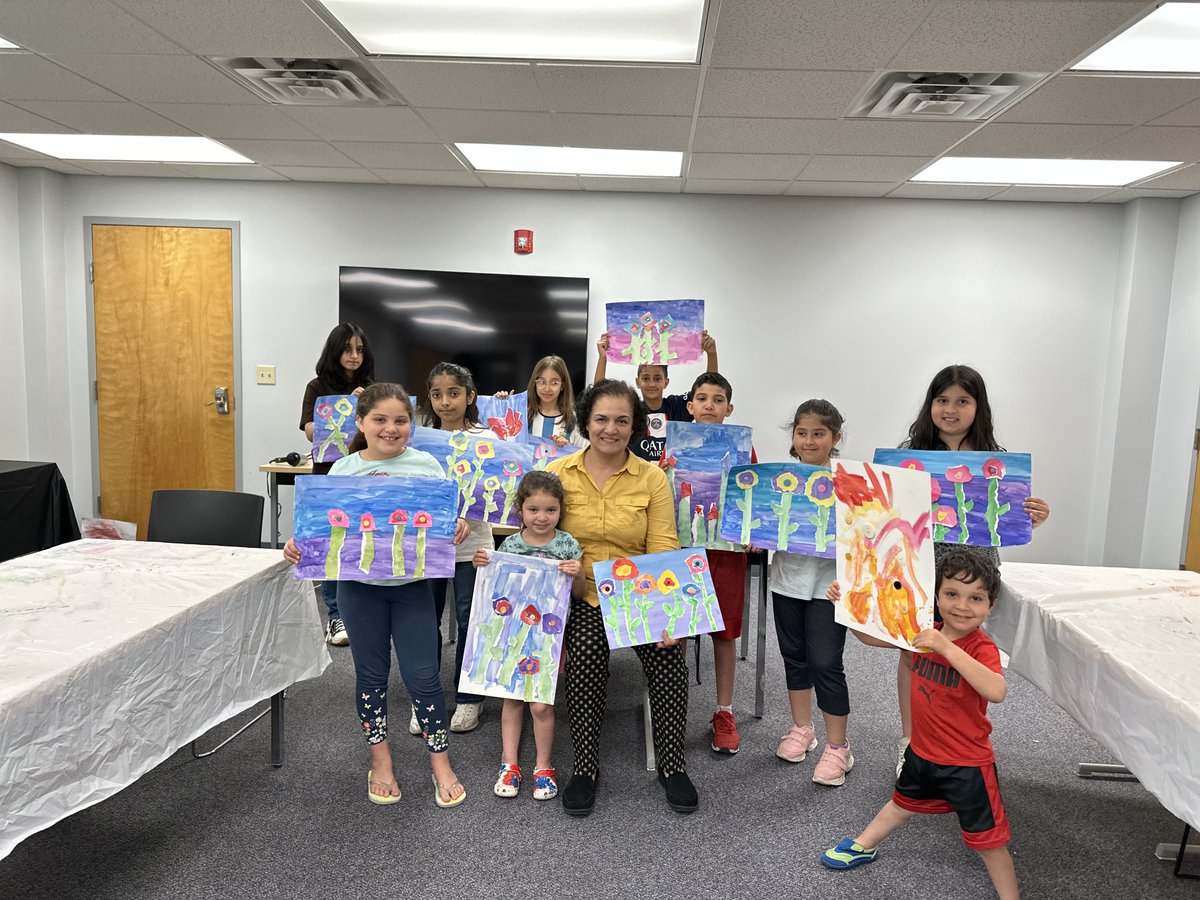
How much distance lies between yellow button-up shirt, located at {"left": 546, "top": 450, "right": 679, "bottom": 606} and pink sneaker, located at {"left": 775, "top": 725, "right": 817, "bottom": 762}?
824 millimetres

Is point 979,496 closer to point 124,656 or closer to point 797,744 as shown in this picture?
point 797,744

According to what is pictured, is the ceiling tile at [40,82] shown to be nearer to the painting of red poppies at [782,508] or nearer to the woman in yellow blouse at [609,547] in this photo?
the woman in yellow blouse at [609,547]

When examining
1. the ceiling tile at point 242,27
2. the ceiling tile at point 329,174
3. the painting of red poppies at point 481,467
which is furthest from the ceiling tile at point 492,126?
the painting of red poppies at point 481,467

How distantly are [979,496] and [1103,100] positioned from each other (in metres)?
2.04

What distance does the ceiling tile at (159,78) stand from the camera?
9.38 feet

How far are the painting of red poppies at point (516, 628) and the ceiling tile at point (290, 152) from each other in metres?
2.92

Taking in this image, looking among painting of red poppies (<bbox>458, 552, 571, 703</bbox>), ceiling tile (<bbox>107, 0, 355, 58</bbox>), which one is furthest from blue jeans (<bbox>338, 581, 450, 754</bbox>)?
ceiling tile (<bbox>107, 0, 355, 58</bbox>)

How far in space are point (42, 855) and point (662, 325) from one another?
8.18 feet

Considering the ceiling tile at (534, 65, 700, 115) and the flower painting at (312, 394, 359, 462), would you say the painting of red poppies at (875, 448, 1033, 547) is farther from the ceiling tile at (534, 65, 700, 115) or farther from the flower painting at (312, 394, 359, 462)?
the flower painting at (312, 394, 359, 462)

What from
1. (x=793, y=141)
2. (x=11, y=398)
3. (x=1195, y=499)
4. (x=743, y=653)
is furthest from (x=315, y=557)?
(x=1195, y=499)

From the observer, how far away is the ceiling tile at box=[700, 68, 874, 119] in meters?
2.79

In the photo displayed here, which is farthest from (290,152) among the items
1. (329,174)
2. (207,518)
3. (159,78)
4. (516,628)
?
(516,628)

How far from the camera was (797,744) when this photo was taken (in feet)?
8.07

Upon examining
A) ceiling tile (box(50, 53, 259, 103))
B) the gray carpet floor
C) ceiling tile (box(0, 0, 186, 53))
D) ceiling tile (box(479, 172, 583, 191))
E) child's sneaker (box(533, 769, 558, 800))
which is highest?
ceiling tile (box(479, 172, 583, 191))
